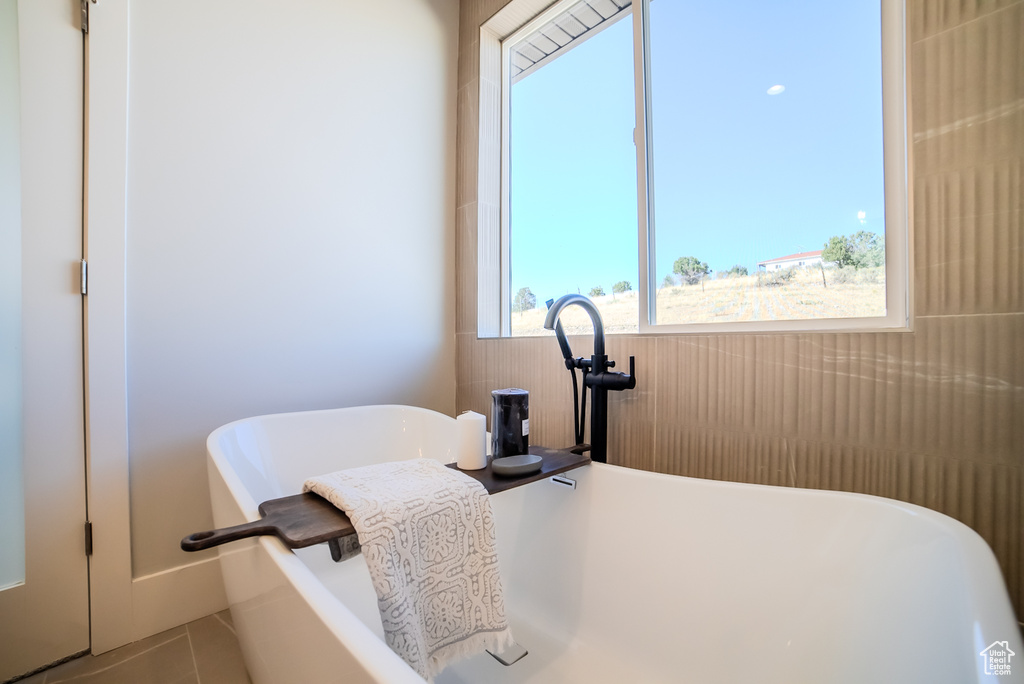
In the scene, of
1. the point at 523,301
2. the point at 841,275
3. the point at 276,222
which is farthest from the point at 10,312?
the point at 841,275

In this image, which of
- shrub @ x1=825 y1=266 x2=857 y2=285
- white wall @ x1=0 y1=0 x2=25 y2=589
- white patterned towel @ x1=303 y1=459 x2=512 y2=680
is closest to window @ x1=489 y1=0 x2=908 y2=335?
shrub @ x1=825 y1=266 x2=857 y2=285

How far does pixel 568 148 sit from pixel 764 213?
0.89 metres

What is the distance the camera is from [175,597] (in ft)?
4.56

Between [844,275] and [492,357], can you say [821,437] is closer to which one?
[844,275]

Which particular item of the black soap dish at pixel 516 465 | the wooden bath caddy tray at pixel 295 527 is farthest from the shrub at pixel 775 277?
the wooden bath caddy tray at pixel 295 527

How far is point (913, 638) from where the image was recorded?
0.64 meters

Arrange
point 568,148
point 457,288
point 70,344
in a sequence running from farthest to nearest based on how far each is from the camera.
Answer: point 457,288
point 568,148
point 70,344

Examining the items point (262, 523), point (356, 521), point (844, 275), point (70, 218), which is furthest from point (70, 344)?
point (844, 275)

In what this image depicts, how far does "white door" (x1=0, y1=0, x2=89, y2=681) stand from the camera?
3.84ft

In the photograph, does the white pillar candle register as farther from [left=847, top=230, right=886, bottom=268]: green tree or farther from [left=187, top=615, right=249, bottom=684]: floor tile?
[left=847, top=230, right=886, bottom=268]: green tree

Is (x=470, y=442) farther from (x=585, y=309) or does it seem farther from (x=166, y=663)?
(x=166, y=663)

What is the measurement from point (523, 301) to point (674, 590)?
51.7 inches

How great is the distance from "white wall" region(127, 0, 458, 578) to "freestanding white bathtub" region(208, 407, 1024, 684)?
324mm

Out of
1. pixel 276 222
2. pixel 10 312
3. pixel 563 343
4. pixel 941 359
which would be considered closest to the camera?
pixel 941 359
